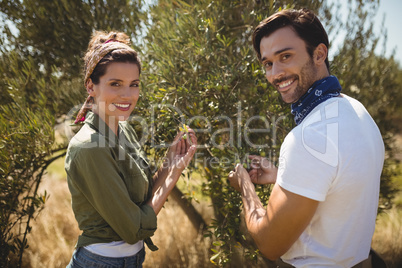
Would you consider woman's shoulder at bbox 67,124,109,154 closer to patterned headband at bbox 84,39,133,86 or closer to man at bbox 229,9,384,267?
patterned headband at bbox 84,39,133,86

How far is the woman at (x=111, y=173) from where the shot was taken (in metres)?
1.92

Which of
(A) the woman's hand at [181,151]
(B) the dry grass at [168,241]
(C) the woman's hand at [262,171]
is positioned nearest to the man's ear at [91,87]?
(A) the woman's hand at [181,151]

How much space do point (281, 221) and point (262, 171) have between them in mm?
876

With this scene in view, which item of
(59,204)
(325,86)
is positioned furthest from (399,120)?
(59,204)

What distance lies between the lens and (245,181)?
7.41ft

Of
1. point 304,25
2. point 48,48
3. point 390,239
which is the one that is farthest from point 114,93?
point 390,239

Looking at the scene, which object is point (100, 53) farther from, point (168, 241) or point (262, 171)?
point (168, 241)

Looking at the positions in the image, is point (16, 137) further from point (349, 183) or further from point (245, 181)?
point (349, 183)

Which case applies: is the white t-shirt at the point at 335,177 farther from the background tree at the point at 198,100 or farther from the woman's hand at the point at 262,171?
the background tree at the point at 198,100

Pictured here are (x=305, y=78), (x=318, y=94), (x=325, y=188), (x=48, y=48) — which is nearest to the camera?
(x=325, y=188)

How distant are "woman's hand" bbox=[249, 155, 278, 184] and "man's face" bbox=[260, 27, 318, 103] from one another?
0.63m

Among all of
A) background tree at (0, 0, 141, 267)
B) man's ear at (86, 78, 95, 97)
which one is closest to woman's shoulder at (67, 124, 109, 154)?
man's ear at (86, 78, 95, 97)

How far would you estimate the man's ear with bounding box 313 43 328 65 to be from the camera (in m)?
2.03

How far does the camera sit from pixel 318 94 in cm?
188
